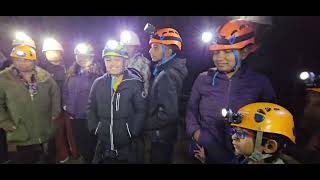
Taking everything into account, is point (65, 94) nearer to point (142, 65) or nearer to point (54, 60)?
point (54, 60)

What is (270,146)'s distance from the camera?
113 inches

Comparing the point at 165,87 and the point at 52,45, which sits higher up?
the point at 52,45

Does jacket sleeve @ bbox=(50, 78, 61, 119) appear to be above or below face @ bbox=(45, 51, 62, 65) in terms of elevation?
below

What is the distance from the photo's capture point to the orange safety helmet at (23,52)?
371cm

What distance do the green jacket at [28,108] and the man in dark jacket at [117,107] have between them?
1.72 feet

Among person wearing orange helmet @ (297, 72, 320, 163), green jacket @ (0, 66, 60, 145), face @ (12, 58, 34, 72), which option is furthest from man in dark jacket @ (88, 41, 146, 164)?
person wearing orange helmet @ (297, 72, 320, 163)

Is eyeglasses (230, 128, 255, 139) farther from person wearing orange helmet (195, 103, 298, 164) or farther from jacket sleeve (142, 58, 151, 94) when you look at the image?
jacket sleeve (142, 58, 151, 94)

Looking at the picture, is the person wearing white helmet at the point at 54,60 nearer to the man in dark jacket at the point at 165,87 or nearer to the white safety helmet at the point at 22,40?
the white safety helmet at the point at 22,40

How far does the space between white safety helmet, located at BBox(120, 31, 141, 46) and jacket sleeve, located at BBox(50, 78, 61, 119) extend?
987 millimetres

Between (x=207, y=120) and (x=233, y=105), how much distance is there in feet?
1.13

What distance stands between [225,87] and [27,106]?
2.37 m

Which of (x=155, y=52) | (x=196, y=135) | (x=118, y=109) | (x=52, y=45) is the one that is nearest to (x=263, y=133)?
(x=196, y=135)

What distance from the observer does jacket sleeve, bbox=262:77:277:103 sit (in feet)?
11.4
